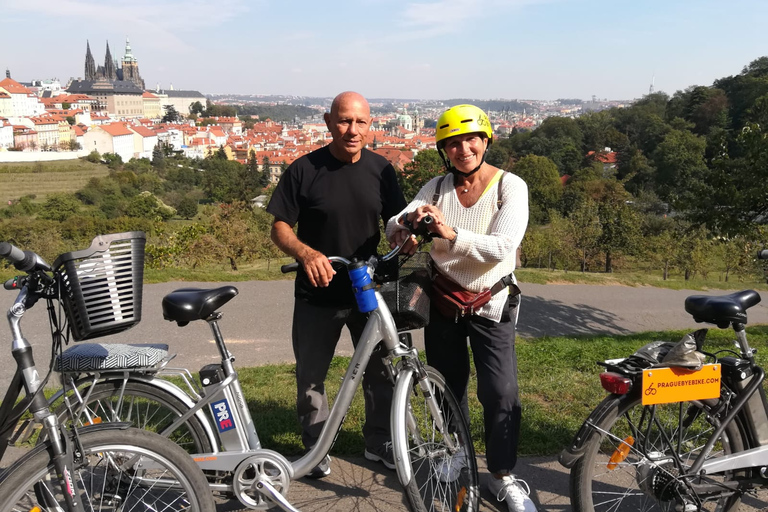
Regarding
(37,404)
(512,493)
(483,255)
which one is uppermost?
(483,255)

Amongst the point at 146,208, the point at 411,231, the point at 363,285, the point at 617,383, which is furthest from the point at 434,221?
the point at 146,208

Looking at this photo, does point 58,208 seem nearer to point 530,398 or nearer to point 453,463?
point 530,398

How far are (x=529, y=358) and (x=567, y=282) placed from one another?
6578 millimetres

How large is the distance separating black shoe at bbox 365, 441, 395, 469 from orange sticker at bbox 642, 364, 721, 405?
144 centimetres

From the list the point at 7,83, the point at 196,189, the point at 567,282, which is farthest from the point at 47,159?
the point at 567,282

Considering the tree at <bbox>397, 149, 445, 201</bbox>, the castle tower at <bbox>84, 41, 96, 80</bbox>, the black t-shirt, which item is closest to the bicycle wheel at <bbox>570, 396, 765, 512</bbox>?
the black t-shirt

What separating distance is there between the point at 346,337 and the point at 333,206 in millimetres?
4709

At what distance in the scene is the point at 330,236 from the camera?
10.4 ft

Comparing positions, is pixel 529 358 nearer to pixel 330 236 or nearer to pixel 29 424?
pixel 330 236

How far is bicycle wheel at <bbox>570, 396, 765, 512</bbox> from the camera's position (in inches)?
→ 104

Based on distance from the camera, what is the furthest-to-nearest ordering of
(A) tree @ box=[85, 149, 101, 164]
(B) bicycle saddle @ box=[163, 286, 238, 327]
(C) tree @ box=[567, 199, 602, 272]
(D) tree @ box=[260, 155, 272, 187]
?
(D) tree @ box=[260, 155, 272, 187] → (A) tree @ box=[85, 149, 101, 164] → (C) tree @ box=[567, 199, 602, 272] → (B) bicycle saddle @ box=[163, 286, 238, 327]

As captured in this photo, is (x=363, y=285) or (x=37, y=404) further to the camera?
(x=363, y=285)

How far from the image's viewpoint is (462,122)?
2.78 meters

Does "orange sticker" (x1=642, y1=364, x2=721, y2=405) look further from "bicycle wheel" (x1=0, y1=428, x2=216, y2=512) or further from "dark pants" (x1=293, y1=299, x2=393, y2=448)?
"bicycle wheel" (x1=0, y1=428, x2=216, y2=512)
